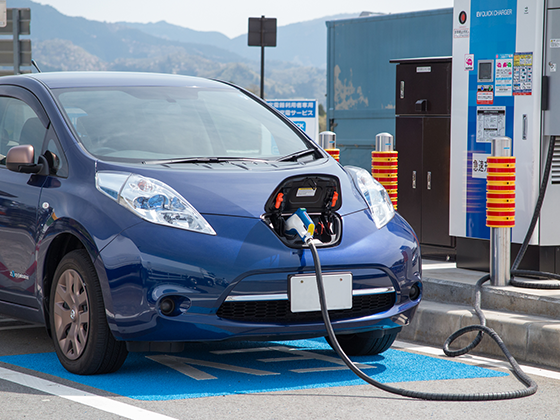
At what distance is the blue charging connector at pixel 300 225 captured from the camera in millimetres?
4234

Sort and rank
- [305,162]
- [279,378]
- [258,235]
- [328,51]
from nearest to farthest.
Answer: [258,235], [279,378], [305,162], [328,51]

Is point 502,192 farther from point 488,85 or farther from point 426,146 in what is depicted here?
point 426,146

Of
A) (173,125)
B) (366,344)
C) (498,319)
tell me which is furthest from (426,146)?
(173,125)

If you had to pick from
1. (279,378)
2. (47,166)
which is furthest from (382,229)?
(47,166)

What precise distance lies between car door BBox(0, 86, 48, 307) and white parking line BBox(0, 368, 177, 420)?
1.59 feet

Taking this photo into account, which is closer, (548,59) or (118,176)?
(118,176)

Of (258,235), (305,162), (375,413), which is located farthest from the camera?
(305,162)

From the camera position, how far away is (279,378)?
4.48 m

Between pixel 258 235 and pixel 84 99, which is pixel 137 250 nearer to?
pixel 258 235

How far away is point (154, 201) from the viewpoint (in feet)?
13.8

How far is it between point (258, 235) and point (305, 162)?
85cm

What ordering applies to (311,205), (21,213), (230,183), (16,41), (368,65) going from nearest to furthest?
(230,183)
(311,205)
(21,213)
(368,65)
(16,41)

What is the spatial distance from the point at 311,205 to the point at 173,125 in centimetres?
106

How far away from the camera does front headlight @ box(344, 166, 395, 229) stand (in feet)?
15.3
